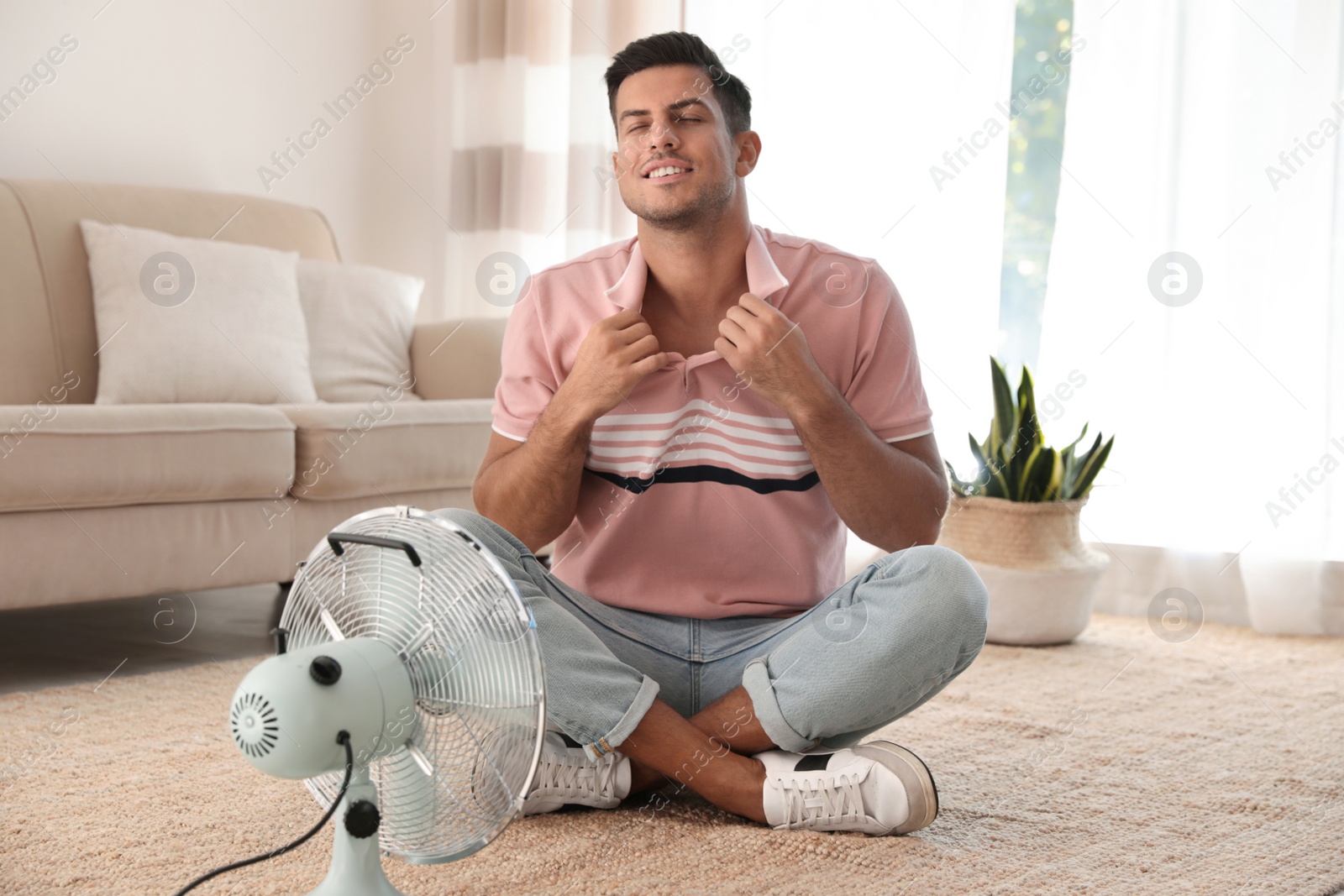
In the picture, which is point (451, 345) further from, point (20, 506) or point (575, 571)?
point (575, 571)

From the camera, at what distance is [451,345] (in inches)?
131

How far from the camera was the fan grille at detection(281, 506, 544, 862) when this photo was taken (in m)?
1.03

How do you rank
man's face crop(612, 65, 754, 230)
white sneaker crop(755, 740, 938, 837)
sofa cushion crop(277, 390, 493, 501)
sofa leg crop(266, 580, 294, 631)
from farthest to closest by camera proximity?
1. sofa leg crop(266, 580, 294, 631)
2. sofa cushion crop(277, 390, 493, 501)
3. man's face crop(612, 65, 754, 230)
4. white sneaker crop(755, 740, 938, 837)

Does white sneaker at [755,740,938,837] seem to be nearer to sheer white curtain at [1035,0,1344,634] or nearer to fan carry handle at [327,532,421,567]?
fan carry handle at [327,532,421,567]

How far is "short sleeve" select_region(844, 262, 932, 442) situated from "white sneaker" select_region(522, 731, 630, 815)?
1.85ft

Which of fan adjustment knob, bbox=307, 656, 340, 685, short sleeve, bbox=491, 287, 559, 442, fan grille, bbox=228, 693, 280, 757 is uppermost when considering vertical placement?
short sleeve, bbox=491, 287, 559, 442

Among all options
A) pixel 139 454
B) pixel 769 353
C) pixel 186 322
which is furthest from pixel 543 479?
pixel 186 322

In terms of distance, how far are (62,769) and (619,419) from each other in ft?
2.90

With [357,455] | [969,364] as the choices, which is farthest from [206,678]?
[969,364]

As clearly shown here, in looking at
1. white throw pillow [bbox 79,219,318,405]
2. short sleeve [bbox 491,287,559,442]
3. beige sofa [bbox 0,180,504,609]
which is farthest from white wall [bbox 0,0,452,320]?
short sleeve [bbox 491,287,559,442]

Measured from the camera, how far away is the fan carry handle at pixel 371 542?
1.03 metres

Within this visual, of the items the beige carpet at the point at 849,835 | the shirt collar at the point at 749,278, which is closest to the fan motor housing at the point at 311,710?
the beige carpet at the point at 849,835

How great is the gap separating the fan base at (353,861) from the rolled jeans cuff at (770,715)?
50 cm

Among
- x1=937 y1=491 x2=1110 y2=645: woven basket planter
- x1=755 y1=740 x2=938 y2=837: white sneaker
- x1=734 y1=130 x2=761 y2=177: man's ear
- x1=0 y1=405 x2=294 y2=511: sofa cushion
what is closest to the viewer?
x1=755 y1=740 x2=938 y2=837: white sneaker
